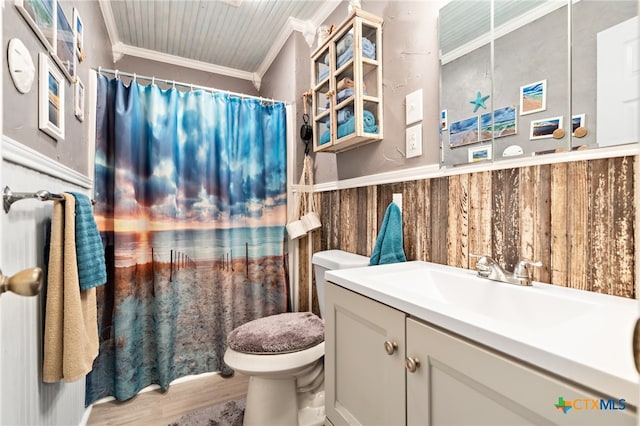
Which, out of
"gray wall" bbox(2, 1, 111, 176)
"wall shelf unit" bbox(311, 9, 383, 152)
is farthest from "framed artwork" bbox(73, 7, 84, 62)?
"wall shelf unit" bbox(311, 9, 383, 152)

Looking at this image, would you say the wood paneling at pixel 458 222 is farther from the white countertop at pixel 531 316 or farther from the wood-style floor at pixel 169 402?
the wood-style floor at pixel 169 402

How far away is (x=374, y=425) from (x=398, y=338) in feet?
0.89

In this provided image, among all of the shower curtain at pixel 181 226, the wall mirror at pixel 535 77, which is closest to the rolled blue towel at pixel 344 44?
the wall mirror at pixel 535 77

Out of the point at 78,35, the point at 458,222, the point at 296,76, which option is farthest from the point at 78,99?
the point at 458,222

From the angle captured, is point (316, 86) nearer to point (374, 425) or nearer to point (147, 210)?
point (147, 210)

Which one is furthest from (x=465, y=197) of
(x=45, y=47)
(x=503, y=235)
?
(x=45, y=47)

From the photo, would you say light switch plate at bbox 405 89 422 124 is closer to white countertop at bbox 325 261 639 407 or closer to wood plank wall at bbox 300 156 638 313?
wood plank wall at bbox 300 156 638 313

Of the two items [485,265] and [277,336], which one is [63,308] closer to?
[277,336]

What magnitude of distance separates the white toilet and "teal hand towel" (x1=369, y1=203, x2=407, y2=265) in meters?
0.15

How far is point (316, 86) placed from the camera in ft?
5.55

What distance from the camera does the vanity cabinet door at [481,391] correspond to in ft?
1.30

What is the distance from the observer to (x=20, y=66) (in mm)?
750

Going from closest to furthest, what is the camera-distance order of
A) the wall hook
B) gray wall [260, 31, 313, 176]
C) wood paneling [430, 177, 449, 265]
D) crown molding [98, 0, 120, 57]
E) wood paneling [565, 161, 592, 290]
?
the wall hook
wood paneling [565, 161, 592, 290]
wood paneling [430, 177, 449, 265]
crown molding [98, 0, 120, 57]
gray wall [260, 31, 313, 176]

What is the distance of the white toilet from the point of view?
1228 mm
